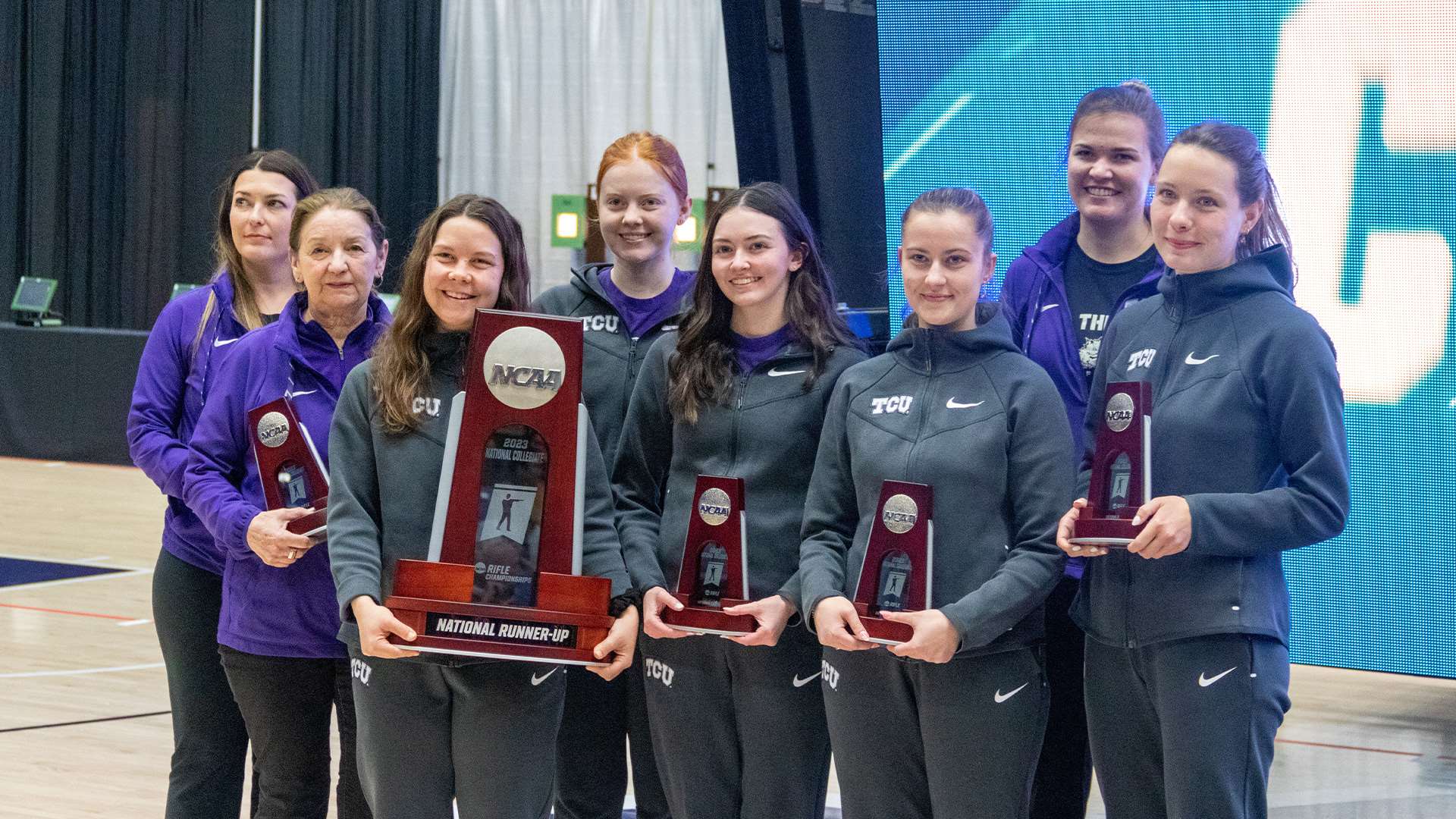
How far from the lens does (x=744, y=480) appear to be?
237cm

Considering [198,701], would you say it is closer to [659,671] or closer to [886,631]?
[659,671]

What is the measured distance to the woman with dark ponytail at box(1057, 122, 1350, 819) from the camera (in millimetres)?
2043

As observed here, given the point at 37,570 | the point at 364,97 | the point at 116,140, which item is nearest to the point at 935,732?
the point at 37,570

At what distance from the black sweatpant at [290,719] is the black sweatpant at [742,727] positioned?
0.60 meters

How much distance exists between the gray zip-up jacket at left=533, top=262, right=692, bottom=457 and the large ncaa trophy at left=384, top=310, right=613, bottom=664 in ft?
1.64

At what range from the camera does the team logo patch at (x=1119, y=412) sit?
2084 mm

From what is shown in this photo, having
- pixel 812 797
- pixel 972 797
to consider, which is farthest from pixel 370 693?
pixel 972 797

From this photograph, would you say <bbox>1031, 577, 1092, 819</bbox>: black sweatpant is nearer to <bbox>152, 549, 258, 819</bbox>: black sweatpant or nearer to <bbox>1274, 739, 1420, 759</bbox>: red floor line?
<bbox>152, 549, 258, 819</bbox>: black sweatpant

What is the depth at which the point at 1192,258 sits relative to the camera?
215 cm

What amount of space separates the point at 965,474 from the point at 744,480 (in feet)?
1.21

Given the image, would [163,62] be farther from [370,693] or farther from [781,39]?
[370,693]

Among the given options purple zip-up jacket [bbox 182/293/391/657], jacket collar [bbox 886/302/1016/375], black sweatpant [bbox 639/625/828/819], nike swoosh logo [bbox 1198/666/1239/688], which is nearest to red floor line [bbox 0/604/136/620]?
purple zip-up jacket [bbox 182/293/391/657]

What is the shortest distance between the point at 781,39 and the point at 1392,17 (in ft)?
5.06

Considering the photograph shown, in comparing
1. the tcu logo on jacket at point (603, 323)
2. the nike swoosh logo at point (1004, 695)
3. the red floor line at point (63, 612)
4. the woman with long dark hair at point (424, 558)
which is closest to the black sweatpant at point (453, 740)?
the woman with long dark hair at point (424, 558)
